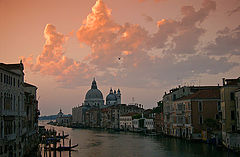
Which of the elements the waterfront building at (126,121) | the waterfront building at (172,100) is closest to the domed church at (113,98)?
the waterfront building at (126,121)

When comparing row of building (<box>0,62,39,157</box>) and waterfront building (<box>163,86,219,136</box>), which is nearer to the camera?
row of building (<box>0,62,39,157</box>)

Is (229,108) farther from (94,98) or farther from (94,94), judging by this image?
(94,94)

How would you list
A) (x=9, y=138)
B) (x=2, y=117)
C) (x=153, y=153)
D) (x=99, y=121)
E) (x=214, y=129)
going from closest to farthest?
1. (x=2, y=117)
2. (x=9, y=138)
3. (x=153, y=153)
4. (x=214, y=129)
5. (x=99, y=121)

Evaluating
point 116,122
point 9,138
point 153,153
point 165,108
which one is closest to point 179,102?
point 165,108

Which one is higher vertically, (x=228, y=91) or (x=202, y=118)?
(x=228, y=91)

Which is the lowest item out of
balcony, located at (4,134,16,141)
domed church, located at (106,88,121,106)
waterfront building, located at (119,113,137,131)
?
waterfront building, located at (119,113,137,131)

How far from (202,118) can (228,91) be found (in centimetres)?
1152

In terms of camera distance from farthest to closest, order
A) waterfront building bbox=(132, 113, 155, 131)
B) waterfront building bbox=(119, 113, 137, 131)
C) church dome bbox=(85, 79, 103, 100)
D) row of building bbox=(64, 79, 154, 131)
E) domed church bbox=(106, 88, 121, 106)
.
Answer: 1. church dome bbox=(85, 79, 103, 100)
2. domed church bbox=(106, 88, 121, 106)
3. waterfront building bbox=(119, 113, 137, 131)
4. row of building bbox=(64, 79, 154, 131)
5. waterfront building bbox=(132, 113, 155, 131)

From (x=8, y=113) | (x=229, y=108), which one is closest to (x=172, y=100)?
(x=229, y=108)

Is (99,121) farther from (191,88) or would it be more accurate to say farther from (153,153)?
Answer: (153,153)

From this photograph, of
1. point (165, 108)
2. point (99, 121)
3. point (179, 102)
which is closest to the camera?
point (179, 102)

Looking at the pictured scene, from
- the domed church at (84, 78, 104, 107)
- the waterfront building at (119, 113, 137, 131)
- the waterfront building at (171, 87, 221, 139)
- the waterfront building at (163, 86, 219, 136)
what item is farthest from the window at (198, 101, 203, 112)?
the domed church at (84, 78, 104, 107)

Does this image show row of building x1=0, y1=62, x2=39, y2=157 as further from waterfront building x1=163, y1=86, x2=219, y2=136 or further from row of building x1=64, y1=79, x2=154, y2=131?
row of building x1=64, y1=79, x2=154, y2=131

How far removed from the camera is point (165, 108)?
64250 mm
